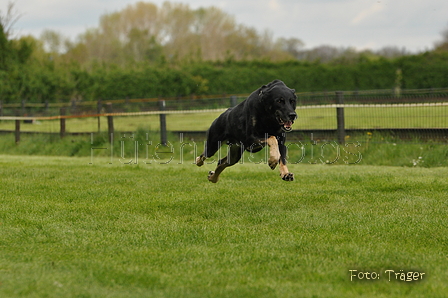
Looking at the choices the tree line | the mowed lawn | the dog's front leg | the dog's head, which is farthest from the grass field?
the tree line

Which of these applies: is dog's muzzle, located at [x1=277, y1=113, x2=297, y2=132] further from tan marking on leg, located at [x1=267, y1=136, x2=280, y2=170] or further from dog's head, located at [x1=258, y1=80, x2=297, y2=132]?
tan marking on leg, located at [x1=267, y1=136, x2=280, y2=170]

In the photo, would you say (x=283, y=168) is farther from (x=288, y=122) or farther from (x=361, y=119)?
(x=361, y=119)

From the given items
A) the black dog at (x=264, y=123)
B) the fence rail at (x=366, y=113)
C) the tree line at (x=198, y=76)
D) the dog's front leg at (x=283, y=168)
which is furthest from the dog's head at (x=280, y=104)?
the tree line at (x=198, y=76)

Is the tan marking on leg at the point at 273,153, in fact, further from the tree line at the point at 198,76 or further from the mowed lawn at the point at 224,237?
the tree line at the point at 198,76

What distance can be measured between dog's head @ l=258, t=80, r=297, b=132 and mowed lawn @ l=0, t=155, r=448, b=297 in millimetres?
1019

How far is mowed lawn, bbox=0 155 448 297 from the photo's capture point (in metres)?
3.88

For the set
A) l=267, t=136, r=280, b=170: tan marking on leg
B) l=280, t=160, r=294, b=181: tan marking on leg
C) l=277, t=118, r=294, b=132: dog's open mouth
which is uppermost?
l=277, t=118, r=294, b=132: dog's open mouth

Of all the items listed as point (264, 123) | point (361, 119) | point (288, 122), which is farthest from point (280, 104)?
point (361, 119)

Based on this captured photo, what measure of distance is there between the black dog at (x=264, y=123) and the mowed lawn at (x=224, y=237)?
2.09ft

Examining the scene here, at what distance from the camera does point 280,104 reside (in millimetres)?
6629


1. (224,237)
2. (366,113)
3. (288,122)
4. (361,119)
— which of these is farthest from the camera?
(366,113)

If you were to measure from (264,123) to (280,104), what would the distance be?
1.26ft

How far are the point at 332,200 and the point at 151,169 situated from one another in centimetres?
491

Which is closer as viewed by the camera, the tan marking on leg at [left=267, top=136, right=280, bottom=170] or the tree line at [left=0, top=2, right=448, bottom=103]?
the tan marking on leg at [left=267, top=136, right=280, bottom=170]
